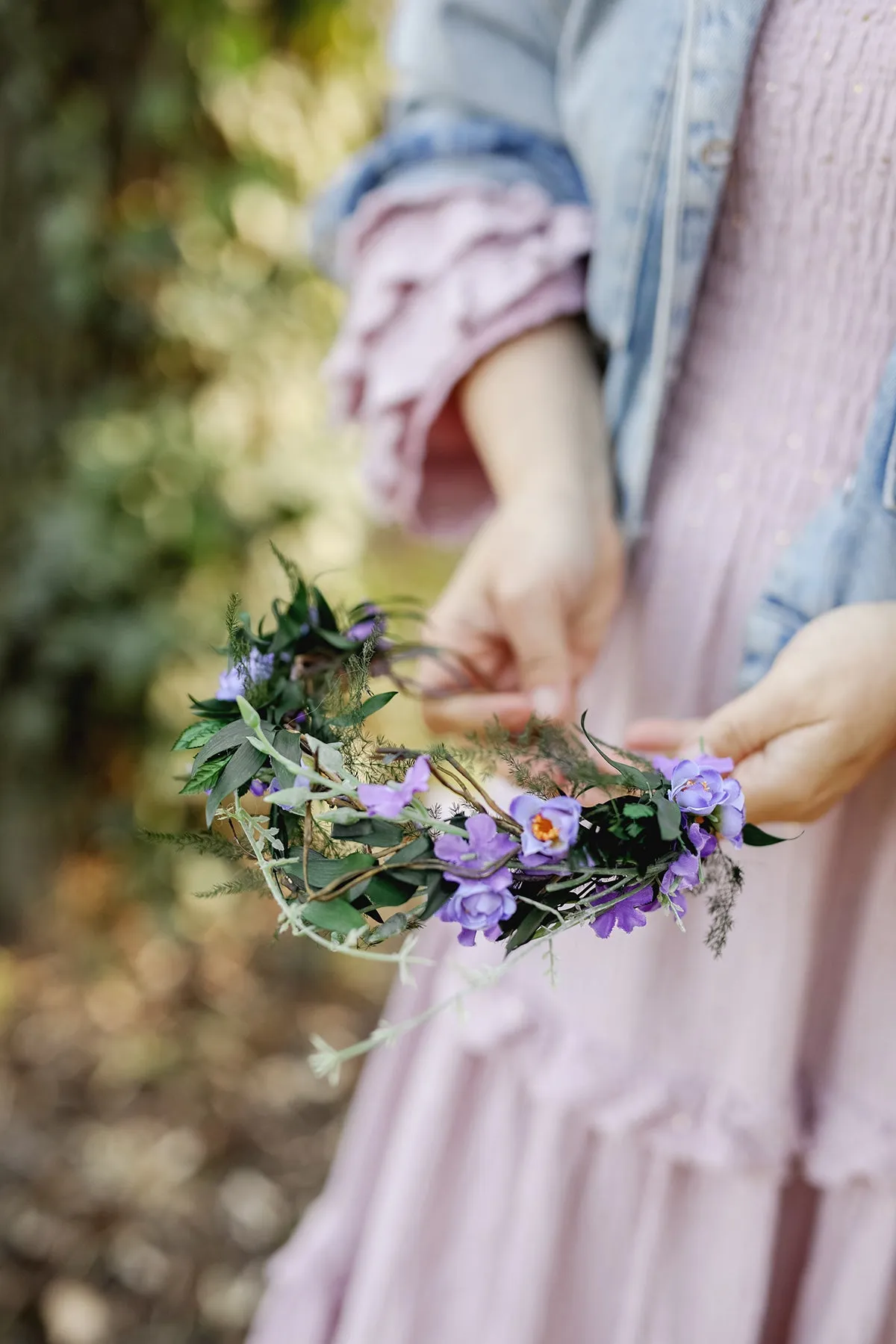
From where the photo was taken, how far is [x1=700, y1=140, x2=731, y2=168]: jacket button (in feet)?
1.92

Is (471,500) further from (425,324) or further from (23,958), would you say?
(23,958)

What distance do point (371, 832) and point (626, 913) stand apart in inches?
4.1

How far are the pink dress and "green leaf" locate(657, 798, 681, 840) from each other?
27 cm

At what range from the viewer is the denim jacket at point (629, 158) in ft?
1.82

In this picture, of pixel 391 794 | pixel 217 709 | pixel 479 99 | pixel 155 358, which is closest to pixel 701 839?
pixel 391 794

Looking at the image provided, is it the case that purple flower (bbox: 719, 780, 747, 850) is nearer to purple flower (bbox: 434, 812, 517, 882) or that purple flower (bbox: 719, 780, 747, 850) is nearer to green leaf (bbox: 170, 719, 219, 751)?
purple flower (bbox: 434, 812, 517, 882)

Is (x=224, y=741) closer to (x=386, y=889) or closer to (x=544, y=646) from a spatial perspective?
(x=386, y=889)

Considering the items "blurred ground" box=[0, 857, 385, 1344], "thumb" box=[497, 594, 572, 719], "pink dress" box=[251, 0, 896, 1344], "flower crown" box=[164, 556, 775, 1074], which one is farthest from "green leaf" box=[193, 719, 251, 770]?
"blurred ground" box=[0, 857, 385, 1344]

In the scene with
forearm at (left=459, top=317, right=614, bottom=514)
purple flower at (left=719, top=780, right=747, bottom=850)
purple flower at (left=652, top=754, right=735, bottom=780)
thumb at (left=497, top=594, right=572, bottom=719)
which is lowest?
purple flower at (left=719, top=780, right=747, bottom=850)

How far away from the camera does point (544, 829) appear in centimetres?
39

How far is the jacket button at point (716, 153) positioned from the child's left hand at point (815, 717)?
0.27m

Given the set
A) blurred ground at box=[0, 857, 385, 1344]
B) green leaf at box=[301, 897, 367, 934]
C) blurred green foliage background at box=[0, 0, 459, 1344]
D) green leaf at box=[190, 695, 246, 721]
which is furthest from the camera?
blurred green foliage background at box=[0, 0, 459, 1344]

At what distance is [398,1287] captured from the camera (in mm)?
750

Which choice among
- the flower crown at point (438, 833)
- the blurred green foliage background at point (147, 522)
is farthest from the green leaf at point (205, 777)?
the blurred green foliage background at point (147, 522)
